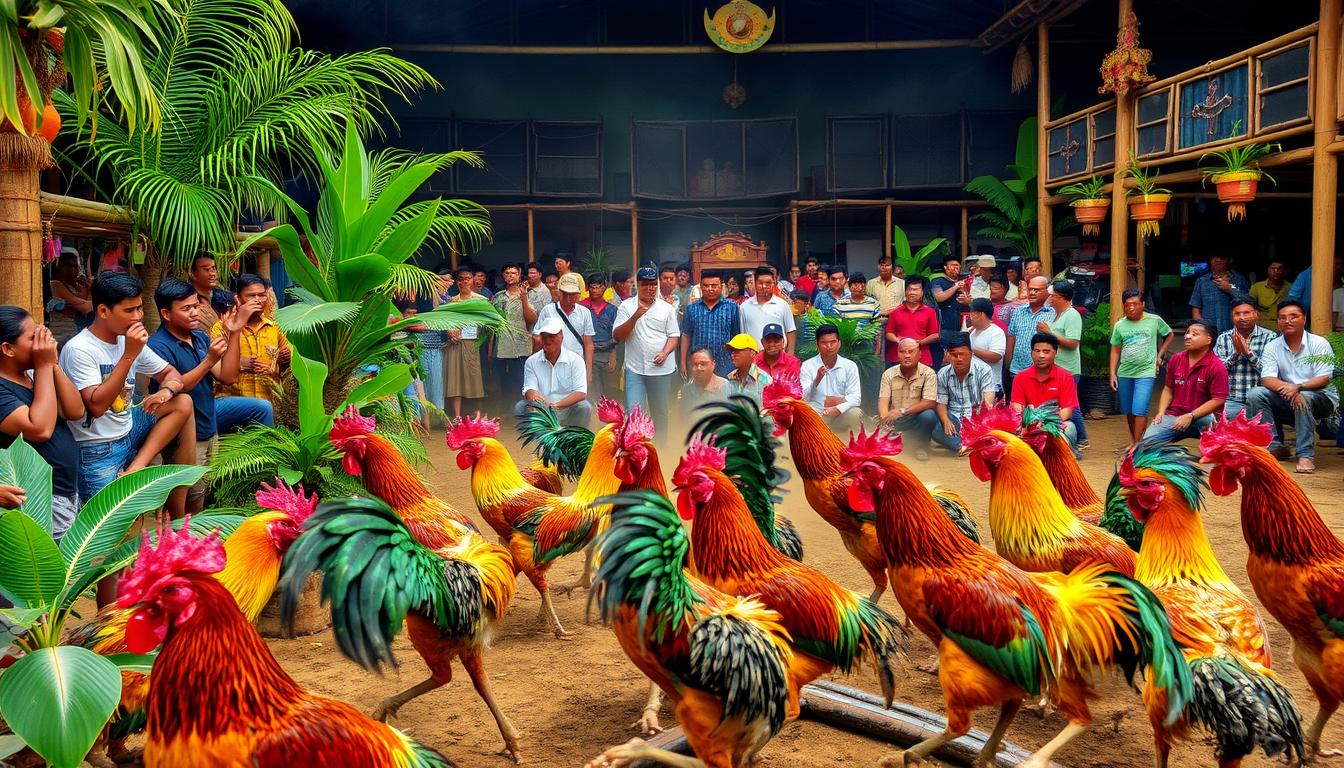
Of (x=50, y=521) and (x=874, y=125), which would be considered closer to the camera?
(x=50, y=521)

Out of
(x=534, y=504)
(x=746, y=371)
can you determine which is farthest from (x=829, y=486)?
(x=746, y=371)

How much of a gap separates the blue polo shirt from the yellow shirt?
0.50 meters

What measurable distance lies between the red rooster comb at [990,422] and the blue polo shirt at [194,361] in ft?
12.8

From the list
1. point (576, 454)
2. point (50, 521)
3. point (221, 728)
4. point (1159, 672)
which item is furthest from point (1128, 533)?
point (50, 521)

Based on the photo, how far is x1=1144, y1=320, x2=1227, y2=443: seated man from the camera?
834 cm

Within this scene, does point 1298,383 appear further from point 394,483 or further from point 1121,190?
point 394,483

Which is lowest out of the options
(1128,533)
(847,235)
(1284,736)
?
(1284,736)

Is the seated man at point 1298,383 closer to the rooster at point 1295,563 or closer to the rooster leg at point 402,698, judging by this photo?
the rooster at point 1295,563

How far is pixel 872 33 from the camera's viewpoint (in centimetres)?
1747

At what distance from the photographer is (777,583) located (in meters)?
3.51

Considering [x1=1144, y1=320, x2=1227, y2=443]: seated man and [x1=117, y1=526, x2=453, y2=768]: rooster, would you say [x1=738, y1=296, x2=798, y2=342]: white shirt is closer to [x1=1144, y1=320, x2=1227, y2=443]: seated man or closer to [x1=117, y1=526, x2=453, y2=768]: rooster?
[x1=1144, y1=320, x2=1227, y2=443]: seated man

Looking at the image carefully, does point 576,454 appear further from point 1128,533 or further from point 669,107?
point 669,107

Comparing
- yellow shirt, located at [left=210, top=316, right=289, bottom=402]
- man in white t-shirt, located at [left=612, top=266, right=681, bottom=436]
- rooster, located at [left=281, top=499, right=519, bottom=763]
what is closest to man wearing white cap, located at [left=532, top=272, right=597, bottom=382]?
man in white t-shirt, located at [left=612, top=266, right=681, bottom=436]

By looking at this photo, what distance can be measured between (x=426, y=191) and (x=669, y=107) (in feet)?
14.9
